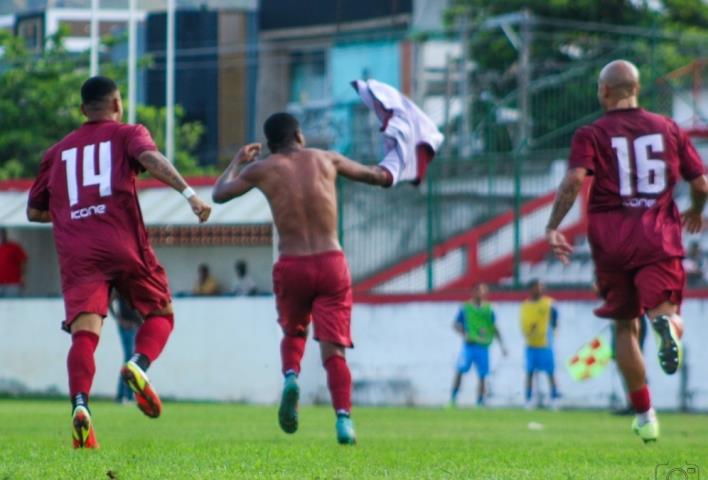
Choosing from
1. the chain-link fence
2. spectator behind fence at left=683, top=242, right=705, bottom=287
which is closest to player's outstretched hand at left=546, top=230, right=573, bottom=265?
the chain-link fence

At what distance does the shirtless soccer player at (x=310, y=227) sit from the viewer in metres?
12.1

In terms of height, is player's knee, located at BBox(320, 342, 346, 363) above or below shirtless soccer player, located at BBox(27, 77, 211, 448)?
below

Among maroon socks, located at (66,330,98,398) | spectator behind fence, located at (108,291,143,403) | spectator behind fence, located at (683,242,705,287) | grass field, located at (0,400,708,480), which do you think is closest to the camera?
grass field, located at (0,400,708,480)

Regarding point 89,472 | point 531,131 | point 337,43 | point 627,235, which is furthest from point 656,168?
point 337,43

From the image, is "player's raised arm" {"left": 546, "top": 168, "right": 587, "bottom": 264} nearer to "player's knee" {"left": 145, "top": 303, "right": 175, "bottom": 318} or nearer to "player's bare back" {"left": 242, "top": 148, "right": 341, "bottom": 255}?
"player's bare back" {"left": 242, "top": 148, "right": 341, "bottom": 255}

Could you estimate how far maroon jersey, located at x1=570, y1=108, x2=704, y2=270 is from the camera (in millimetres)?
11805

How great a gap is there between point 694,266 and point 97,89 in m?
16.3

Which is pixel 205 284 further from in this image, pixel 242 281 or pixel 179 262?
pixel 179 262

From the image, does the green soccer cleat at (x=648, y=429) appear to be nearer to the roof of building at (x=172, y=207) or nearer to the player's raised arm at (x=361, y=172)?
the player's raised arm at (x=361, y=172)

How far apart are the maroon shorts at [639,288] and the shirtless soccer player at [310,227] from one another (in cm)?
159

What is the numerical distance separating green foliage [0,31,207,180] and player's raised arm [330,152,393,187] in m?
32.3

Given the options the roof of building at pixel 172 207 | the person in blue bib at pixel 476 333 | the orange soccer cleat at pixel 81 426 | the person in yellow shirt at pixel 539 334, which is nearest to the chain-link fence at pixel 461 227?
the person in blue bib at pixel 476 333

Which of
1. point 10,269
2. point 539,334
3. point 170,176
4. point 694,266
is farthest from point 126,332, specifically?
point 170,176

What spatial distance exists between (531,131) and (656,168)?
21.6m
